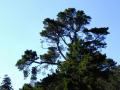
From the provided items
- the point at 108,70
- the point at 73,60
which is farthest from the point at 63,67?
the point at 108,70

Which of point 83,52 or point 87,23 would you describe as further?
point 87,23

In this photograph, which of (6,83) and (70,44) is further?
(6,83)

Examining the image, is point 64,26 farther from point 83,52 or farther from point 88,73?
point 88,73

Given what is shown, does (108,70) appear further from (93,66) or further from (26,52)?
(26,52)

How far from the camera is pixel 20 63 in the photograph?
3133 centimetres

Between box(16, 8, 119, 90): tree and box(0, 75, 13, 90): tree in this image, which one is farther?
box(0, 75, 13, 90): tree

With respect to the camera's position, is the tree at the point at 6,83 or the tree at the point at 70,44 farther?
the tree at the point at 6,83

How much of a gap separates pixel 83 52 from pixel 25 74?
445 inches

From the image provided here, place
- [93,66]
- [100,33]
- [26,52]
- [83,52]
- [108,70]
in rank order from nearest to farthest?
[93,66] → [83,52] → [108,70] → [26,52] → [100,33]

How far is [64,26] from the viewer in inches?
1309

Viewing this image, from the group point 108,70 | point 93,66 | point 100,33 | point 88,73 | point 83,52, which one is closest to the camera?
point 88,73

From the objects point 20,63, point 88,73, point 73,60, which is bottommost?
point 88,73

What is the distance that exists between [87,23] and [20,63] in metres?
10.9

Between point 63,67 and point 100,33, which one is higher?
point 100,33
